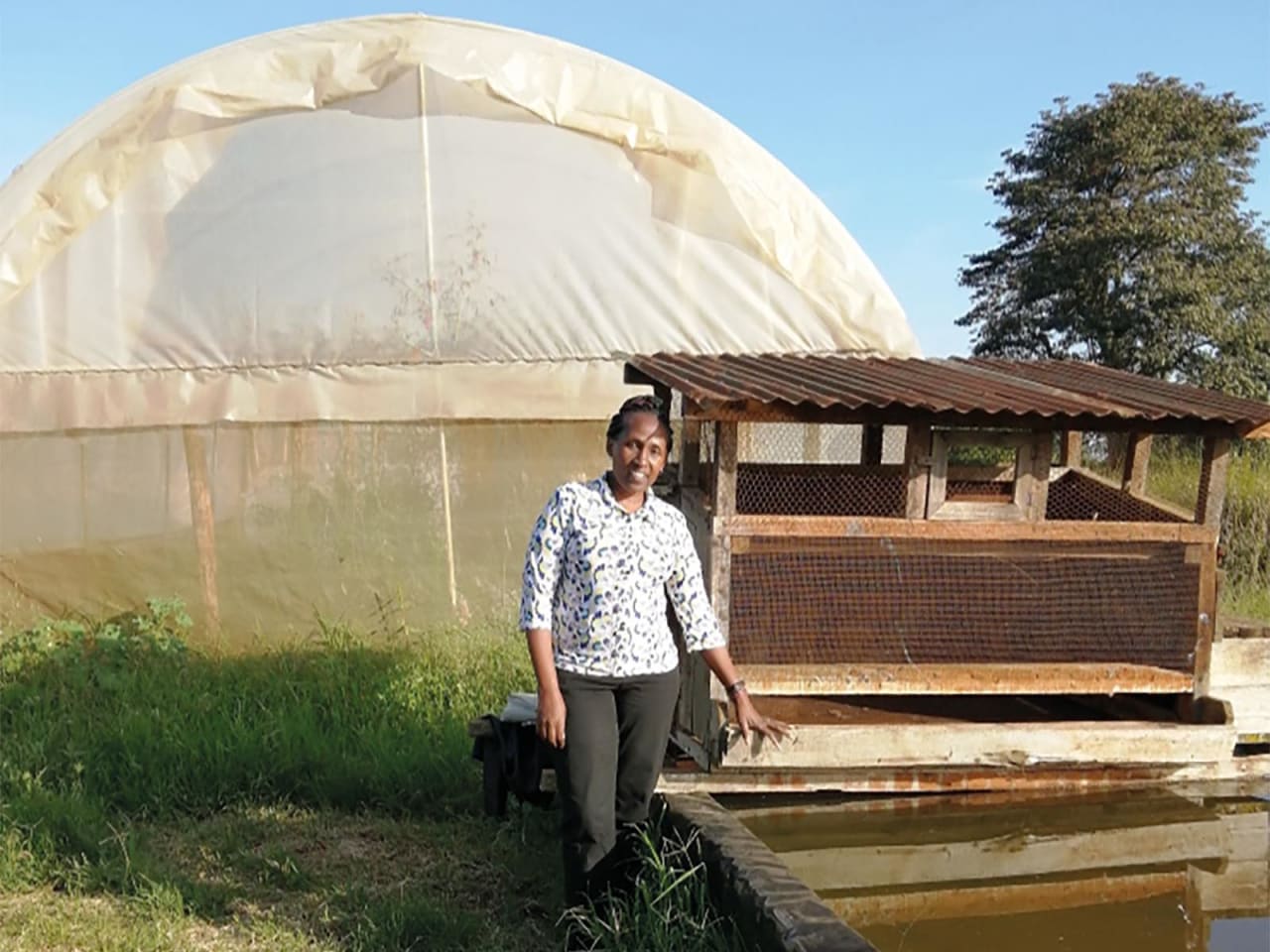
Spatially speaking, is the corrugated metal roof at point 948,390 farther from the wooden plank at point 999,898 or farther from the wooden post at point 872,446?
the wooden plank at point 999,898

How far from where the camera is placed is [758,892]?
11.0 feet

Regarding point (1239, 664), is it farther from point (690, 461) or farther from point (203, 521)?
point (203, 521)

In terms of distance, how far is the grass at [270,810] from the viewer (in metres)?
4.01

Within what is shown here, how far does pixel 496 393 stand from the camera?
813cm

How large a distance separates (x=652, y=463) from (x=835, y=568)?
2.15m

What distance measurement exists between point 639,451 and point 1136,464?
3504 millimetres

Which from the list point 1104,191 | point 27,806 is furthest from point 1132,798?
point 1104,191

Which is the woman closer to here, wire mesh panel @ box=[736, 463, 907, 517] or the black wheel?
the black wheel

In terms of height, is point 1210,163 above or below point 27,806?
above

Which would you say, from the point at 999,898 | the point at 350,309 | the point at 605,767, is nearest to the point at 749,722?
the point at 605,767

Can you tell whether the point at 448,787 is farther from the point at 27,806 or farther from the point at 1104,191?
the point at 1104,191

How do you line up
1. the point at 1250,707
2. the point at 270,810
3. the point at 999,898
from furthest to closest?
the point at 270,810 < the point at 1250,707 < the point at 999,898

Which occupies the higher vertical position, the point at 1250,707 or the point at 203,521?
the point at 203,521

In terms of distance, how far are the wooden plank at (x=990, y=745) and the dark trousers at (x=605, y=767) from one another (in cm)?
72
